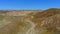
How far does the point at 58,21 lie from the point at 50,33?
36.4 ft

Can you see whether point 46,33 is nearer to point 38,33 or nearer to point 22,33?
point 38,33

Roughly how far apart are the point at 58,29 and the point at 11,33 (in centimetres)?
1290

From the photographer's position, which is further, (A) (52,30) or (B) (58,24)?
(B) (58,24)

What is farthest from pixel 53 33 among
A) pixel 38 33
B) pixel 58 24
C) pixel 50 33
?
pixel 58 24

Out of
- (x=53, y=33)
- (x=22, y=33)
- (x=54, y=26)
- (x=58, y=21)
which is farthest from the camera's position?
(x=58, y=21)

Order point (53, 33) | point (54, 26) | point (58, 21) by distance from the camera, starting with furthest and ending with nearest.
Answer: point (58, 21)
point (54, 26)
point (53, 33)

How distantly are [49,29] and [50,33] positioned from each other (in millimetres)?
4899

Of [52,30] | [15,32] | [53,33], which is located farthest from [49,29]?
[15,32]

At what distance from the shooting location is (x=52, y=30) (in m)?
49.4

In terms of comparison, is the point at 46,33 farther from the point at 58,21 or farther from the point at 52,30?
the point at 58,21

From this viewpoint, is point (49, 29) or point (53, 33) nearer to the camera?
point (53, 33)

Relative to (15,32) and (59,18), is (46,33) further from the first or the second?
(59,18)

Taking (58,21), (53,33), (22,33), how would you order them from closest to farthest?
1. (53,33)
2. (22,33)
3. (58,21)

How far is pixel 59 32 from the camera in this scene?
46.1m
